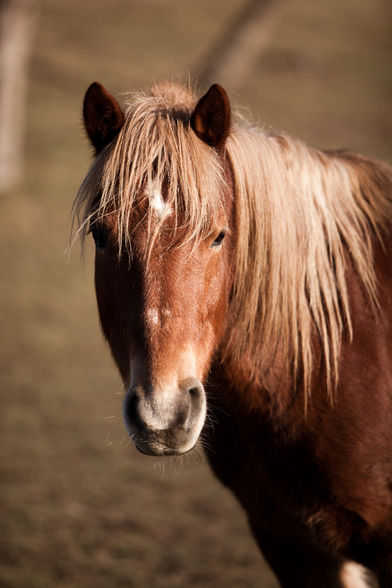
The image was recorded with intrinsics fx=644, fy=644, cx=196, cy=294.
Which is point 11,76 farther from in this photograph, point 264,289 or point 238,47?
point 264,289

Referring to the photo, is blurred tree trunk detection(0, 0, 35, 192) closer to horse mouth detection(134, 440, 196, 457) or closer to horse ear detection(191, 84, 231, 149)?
horse ear detection(191, 84, 231, 149)

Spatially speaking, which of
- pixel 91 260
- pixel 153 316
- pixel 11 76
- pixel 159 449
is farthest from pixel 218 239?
pixel 11 76

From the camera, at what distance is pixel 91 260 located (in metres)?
10.5

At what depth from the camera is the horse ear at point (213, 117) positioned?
226 centimetres

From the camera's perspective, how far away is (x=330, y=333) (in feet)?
8.24

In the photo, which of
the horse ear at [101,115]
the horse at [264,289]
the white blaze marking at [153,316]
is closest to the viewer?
the white blaze marking at [153,316]

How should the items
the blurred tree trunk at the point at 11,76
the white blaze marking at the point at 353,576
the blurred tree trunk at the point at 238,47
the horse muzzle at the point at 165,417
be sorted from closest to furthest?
the horse muzzle at the point at 165,417 → the white blaze marking at the point at 353,576 → the blurred tree trunk at the point at 11,76 → the blurred tree trunk at the point at 238,47

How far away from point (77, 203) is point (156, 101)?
1.61 feet

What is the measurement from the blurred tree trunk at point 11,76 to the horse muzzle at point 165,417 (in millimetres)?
10250

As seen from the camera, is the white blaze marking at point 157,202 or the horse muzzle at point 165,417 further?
the white blaze marking at point 157,202

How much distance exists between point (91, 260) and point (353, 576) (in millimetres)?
8242

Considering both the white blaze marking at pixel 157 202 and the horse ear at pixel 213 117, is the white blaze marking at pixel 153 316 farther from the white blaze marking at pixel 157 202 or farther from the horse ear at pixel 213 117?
the horse ear at pixel 213 117

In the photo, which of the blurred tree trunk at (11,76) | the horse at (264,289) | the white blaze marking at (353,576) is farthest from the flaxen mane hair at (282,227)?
the blurred tree trunk at (11,76)

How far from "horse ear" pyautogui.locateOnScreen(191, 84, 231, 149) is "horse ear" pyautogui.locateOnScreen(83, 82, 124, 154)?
29 centimetres
